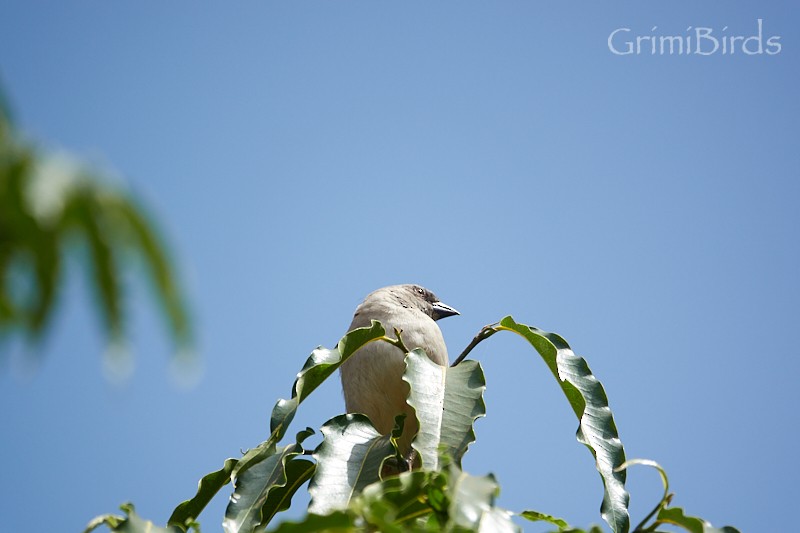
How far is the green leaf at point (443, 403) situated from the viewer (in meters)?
2.83

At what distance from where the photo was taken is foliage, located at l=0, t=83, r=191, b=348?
96cm

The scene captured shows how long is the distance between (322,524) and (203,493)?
1516mm

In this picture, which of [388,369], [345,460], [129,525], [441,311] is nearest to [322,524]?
[129,525]

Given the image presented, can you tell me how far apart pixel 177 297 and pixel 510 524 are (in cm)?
129

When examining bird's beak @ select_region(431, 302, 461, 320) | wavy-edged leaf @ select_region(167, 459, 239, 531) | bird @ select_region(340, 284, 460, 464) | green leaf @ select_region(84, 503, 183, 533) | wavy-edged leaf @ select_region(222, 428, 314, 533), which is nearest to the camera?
green leaf @ select_region(84, 503, 183, 533)

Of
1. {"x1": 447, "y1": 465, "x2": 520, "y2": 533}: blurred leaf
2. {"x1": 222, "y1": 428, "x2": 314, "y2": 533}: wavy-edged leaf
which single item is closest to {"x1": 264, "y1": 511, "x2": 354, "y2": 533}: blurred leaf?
{"x1": 447, "y1": 465, "x2": 520, "y2": 533}: blurred leaf

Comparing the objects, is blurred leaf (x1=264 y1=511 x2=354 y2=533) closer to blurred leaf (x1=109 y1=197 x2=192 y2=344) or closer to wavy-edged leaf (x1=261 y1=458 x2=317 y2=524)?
blurred leaf (x1=109 y1=197 x2=192 y2=344)

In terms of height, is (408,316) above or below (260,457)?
above

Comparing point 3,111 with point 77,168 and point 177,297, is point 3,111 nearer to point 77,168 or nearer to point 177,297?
point 77,168

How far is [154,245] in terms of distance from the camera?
0.99 metres

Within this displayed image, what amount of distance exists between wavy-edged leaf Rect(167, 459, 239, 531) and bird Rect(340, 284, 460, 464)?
42.6 inches

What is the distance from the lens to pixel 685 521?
2.48 meters

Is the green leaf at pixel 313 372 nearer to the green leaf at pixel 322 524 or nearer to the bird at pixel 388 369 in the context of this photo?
the bird at pixel 388 369

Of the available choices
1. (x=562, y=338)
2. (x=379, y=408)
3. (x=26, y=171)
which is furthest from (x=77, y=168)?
(x=379, y=408)
